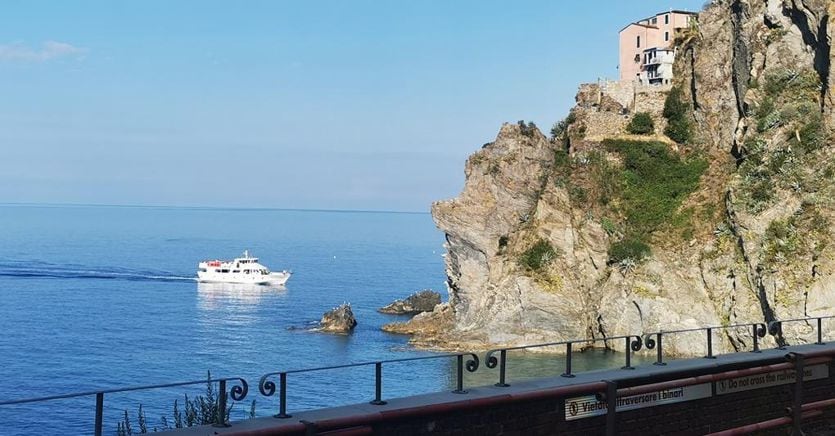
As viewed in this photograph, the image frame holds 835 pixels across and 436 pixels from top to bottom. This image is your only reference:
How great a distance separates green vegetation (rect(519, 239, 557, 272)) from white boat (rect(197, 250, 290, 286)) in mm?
55021

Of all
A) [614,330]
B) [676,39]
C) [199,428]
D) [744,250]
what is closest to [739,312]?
[744,250]

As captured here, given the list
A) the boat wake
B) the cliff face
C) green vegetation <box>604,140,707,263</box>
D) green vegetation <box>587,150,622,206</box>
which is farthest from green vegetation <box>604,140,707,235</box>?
the boat wake

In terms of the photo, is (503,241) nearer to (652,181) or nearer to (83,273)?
(652,181)

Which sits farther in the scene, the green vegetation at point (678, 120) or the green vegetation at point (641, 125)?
the green vegetation at point (641, 125)

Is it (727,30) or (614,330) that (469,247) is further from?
(727,30)

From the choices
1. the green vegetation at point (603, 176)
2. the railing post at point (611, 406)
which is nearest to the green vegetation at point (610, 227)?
the green vegetation at point (603, 176)

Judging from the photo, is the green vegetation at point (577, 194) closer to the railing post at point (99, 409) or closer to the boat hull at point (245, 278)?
the boat hull at point (245, 278)

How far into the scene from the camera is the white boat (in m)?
111

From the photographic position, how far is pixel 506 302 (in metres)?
61.8

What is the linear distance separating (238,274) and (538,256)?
195 ft

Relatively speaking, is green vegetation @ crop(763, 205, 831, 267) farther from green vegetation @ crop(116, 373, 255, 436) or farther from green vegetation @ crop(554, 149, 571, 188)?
green vegetation @ crop(116, 373, 255, 436)

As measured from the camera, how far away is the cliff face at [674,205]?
175 ft

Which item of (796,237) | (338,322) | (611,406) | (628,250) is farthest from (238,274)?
(611,406)

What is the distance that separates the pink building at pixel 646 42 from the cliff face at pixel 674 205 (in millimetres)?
23244
